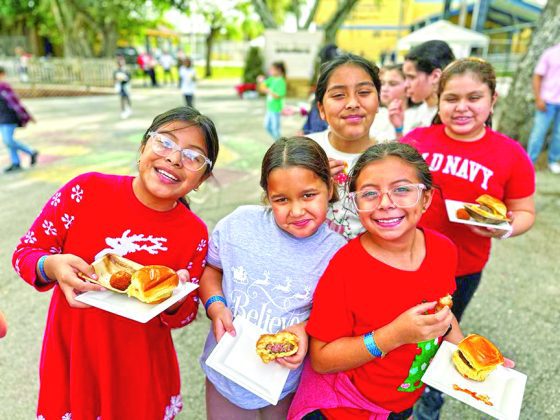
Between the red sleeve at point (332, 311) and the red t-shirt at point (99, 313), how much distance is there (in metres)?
0.57

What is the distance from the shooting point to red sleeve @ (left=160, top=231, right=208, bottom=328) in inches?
65.8

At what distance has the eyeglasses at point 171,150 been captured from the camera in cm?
160

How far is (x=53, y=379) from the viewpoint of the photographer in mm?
1632

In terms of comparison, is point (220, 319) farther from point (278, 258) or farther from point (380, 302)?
point (380, 302)

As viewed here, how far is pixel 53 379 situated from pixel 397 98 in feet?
10.6

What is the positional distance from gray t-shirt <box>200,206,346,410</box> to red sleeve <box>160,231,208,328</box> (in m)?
0.10

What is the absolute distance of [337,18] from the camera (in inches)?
650

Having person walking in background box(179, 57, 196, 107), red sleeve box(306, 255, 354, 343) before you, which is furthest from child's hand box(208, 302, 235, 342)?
person walking in background box(179, 57, 196, 107)

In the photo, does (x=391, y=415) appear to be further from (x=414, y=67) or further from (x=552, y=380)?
(x=414, y=67)

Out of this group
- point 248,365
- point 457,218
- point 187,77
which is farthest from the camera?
point 187,77

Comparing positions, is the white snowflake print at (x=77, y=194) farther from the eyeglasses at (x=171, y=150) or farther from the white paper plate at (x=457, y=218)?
the white paper plate at (x=457, y=218)

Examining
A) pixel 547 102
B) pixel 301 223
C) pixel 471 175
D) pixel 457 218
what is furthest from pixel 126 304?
pixel 547 102

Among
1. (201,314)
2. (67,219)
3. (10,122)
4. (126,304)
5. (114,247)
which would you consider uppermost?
(67,219)

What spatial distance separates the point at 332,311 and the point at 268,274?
0.30 m
